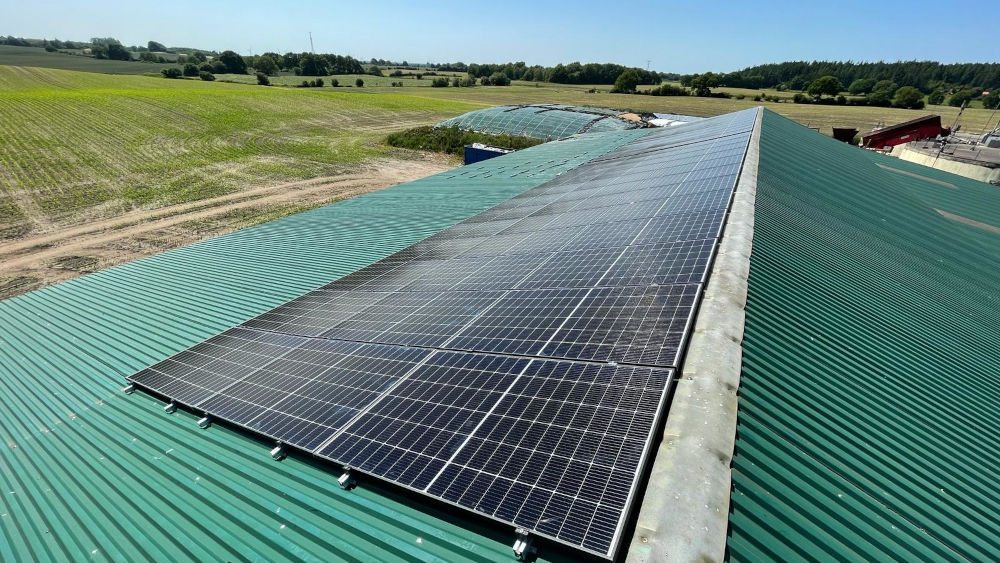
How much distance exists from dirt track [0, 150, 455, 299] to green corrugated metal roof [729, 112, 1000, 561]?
39.6m

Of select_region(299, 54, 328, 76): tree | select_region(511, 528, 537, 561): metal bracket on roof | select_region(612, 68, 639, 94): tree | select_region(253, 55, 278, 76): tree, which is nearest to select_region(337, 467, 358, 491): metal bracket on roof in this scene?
select_region(511, 528, 537, 561): metal bracket on roof

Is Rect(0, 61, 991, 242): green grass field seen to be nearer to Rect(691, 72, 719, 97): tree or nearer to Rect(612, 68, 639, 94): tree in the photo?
Rect(691, 72, 719, 97): tree

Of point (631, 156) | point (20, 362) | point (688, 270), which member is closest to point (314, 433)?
point (688, 270)

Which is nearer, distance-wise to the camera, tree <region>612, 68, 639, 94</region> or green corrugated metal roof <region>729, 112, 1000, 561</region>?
green corrugated metal roof <region>729, 112, 1000, 561</region>

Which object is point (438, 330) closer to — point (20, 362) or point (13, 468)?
point (13, 468)

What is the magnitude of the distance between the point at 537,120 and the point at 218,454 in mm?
62811

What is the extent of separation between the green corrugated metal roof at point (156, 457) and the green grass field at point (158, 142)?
3157 cm

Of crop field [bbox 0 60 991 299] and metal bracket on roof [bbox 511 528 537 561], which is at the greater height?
metal bracket on roof [bbox 511 528 537 561]

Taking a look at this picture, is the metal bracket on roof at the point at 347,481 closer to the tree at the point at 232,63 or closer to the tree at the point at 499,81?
the tree at the point at 499,81

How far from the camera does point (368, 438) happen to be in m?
6.80

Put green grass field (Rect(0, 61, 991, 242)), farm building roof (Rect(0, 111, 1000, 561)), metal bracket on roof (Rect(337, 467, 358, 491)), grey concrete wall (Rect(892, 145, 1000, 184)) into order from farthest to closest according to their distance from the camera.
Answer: green grass field (Rect(0, 61, 991, 242)) → grey concrete wall (Rect(892, 145, 1000, 184)) → metal bracket on roof (Rect(337, 467, 358, 491)) → farm building roof (Rect(0, 111, 1000, 561))

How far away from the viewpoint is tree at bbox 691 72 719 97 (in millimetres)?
143000

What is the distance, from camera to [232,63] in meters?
183

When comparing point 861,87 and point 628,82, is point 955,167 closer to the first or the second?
point 628,82
